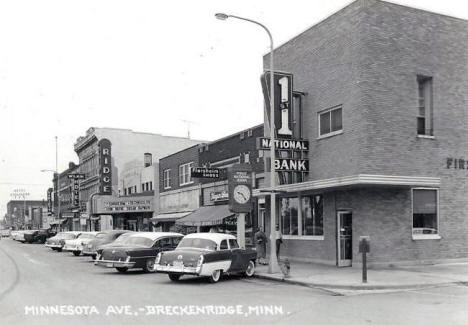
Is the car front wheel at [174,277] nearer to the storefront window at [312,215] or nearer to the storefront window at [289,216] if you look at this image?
the storefront window at [312,215]

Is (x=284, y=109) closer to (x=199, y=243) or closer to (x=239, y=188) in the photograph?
(x=239, y=188)

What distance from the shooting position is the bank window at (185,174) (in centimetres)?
3668

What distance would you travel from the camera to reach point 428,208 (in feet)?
67.6

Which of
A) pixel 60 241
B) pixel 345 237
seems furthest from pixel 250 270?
pixel 60 241

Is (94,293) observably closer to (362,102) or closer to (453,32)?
(362,102)

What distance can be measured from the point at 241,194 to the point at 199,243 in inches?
183

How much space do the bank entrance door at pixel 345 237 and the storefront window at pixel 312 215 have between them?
1.28m

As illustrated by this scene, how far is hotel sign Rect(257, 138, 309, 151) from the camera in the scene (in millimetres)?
20656

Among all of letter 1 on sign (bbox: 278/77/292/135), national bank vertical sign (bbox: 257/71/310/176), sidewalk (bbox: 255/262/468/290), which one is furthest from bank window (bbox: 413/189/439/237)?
letter 1 on sign (bbox: 278/77/292/135)

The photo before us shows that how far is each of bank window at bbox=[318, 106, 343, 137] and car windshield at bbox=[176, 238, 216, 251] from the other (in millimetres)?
7043

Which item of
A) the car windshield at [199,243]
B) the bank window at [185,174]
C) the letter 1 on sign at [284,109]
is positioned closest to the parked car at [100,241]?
the bank window at [185,174]

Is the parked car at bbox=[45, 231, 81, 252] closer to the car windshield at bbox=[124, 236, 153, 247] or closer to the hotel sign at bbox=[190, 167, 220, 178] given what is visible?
the hotel sign at bbox=[190, 167, 220, 178]

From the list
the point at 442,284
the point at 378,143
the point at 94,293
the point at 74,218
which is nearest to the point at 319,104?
the point at 378,143

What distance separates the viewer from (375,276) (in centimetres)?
1664
